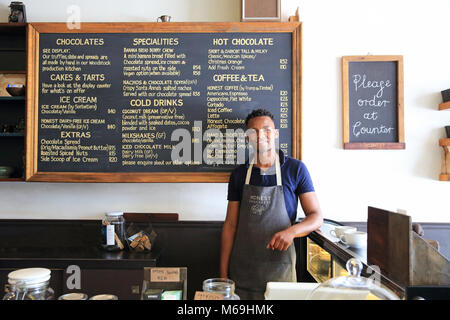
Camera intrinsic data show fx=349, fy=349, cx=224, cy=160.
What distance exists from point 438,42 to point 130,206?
2.84 metres

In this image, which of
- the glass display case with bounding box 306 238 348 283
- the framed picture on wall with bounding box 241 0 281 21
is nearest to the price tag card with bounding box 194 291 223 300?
the glass display case with bounding box 306 238 348 283

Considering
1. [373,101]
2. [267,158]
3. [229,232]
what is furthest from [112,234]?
[373,101]

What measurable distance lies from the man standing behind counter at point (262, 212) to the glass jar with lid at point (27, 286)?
4.28 ft

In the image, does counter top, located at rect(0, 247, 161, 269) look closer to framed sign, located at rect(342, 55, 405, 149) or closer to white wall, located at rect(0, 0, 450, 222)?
white wall, located at rect(0, 0, 450, 222)

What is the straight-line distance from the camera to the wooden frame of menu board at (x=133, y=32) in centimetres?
260

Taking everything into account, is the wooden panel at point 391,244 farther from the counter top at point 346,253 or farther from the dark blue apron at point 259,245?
the dark blue apron at point 259,245

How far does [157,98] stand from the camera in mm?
2637

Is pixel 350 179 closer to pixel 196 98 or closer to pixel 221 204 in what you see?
pixel 221 204

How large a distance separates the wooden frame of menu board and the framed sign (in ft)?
1.54

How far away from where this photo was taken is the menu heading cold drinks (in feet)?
8.62

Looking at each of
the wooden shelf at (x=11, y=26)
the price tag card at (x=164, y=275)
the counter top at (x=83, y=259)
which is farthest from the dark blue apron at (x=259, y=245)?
the wooden shelf at (x=11, y=26)

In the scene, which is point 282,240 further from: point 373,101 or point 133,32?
point 133,32

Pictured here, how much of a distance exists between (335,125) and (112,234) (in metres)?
1.91

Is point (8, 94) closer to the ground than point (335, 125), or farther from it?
farther from it
